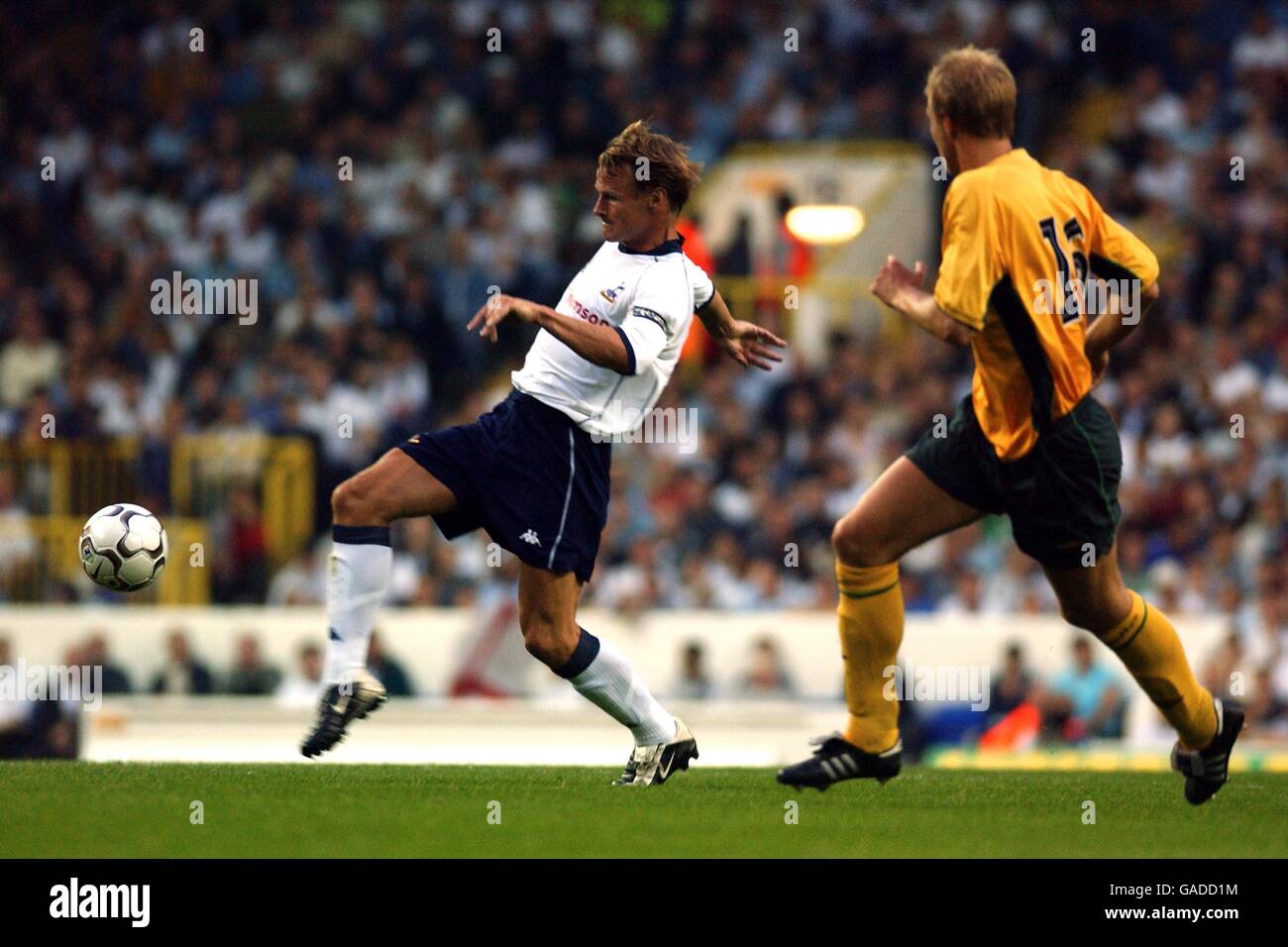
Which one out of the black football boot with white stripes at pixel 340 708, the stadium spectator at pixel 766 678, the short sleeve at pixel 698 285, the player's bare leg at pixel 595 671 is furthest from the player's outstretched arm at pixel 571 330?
the stadium spectator at pixel 766 678

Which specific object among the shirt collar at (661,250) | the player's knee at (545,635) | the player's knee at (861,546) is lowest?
the player's knee at (545,635)

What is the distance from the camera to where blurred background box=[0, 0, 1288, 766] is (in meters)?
14.4

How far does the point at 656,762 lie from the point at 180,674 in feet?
26.4

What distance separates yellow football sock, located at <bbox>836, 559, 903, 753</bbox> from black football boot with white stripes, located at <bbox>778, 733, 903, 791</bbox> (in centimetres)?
3

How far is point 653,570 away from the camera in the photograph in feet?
50.3

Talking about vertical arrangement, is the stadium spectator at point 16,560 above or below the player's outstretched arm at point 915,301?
below

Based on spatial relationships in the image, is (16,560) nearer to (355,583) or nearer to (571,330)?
(355,583)

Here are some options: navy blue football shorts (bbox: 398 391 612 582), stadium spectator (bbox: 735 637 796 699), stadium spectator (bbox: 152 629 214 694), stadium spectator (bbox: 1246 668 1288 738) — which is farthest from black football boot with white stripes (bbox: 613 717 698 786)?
stadium spectator (bbox: 152 629 214 694)

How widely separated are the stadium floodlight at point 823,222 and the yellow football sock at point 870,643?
12.4m

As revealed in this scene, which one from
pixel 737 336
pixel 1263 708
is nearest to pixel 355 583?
pixel 737 336

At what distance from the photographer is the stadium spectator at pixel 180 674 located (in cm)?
1473

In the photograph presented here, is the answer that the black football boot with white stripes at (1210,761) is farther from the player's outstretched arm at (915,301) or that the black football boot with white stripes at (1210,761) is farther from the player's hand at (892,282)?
the player's hand at (892,282)

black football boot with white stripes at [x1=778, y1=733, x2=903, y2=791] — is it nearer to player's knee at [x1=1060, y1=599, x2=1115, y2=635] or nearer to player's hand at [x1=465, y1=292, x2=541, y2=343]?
player's knee at [x1=1060, y1=599, x2=1115, y2=635]
